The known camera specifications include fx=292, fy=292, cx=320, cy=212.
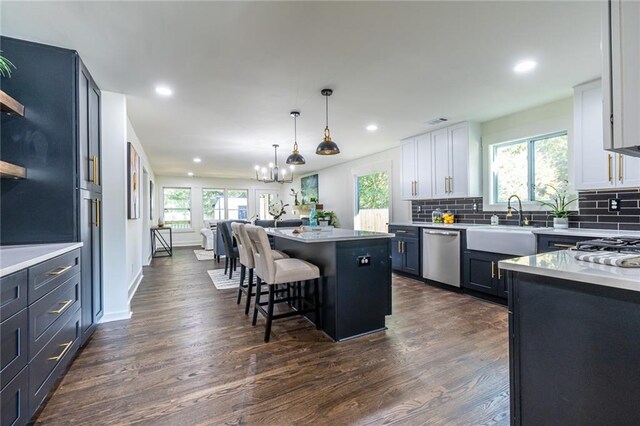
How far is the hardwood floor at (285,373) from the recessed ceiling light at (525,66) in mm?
2405

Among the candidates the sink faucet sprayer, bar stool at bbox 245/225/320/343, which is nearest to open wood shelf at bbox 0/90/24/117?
bar stool at bbox 245/225/320/343

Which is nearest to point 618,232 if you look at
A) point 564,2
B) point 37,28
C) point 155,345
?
point 564,2

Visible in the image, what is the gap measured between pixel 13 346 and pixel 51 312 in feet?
1.50

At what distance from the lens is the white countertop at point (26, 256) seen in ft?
4.41

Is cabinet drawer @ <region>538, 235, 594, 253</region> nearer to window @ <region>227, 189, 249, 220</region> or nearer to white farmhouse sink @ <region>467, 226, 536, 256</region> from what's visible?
white farmhouse sink @ <region>467, 226, 536, 256</region>

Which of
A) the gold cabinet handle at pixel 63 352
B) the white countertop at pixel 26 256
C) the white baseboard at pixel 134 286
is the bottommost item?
the white baseboard at pixel 134 286

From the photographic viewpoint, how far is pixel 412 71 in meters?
2.68

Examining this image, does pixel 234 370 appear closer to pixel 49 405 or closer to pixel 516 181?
pixel 49 405

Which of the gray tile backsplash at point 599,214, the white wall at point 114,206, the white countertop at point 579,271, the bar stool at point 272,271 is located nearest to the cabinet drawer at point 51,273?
the white wall at point 114,206

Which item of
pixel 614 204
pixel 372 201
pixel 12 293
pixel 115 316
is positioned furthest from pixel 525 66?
pixel 115 316

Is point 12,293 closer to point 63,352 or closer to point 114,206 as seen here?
point 63,352

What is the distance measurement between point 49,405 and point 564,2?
12.9ft

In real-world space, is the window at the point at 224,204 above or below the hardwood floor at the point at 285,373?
above

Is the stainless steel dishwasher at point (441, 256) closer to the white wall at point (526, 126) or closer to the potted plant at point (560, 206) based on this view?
the white wall at point (526, 126)
